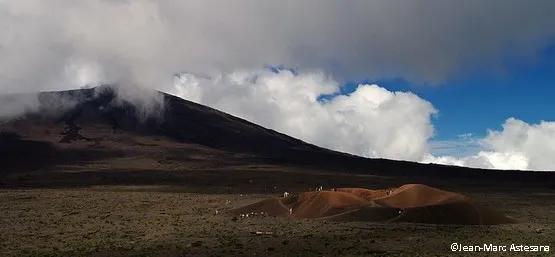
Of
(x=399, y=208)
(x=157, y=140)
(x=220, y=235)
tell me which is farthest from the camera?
(x=157, y=140)

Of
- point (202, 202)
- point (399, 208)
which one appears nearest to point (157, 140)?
point (202, 202)

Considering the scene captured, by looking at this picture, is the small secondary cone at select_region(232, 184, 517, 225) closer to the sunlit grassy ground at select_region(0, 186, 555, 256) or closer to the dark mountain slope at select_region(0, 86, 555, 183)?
the sunlit grassy ground at select_region(0, 186, 555, 256)

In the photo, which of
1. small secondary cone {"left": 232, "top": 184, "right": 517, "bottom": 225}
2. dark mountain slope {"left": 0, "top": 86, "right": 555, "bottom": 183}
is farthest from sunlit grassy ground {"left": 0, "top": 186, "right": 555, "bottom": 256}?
dark mountain slope {"left": 0, "top": 86, "right": 555, "bottom": 183}

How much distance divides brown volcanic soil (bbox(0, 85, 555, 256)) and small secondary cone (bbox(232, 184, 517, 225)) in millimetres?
129

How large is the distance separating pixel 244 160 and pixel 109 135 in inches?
1744

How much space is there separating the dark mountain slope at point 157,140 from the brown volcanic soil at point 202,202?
1.65 feet

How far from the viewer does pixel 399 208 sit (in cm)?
3316

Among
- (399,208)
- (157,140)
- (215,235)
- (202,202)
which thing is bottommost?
(215,235)

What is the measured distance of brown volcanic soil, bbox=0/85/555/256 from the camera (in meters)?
25.0

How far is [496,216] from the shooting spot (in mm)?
33312

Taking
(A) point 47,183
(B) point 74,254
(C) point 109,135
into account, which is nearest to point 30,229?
(B) point 74,254

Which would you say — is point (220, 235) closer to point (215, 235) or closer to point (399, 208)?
point (215, 235)

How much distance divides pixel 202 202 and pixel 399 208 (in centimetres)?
2179

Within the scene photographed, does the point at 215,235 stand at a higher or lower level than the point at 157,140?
lower
